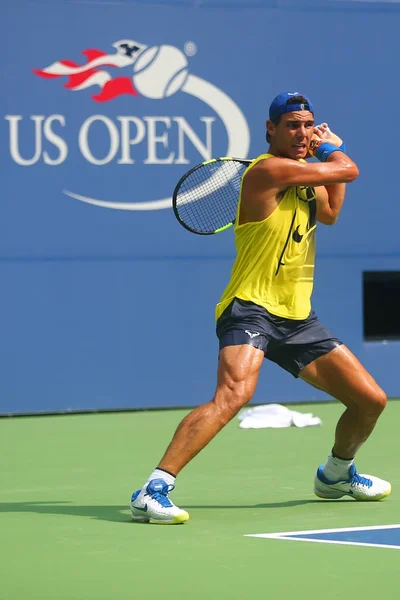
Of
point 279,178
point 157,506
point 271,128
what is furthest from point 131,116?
point 157,506

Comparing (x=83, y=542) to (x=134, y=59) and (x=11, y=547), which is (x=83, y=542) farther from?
(x=134, y=59)

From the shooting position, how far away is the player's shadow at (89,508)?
22.9ft

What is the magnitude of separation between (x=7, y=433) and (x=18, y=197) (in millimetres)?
2029

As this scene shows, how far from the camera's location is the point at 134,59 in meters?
11.9

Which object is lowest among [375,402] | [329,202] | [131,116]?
[375,402]

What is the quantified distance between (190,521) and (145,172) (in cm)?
567

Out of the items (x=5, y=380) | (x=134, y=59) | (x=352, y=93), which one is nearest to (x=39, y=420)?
Result: (x=5, y=380)

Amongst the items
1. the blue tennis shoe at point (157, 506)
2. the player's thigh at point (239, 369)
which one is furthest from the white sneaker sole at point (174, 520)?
the player's thigh at point (239, 369)

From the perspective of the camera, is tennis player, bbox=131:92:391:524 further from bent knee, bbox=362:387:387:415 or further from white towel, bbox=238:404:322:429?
white towel, bbox=238:404:322:429

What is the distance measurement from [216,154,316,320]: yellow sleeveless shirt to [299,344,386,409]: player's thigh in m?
0.26

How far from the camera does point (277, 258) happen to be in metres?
7.11

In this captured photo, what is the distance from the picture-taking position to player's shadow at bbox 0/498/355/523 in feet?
22.9

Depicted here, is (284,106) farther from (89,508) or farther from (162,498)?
(89,508)

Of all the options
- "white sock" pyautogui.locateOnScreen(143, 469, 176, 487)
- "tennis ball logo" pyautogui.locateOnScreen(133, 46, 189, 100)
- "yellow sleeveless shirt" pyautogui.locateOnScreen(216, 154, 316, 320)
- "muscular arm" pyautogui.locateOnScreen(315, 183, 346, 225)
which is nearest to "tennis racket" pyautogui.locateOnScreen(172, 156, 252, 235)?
"muscular arm" pyautogui.locateOnScreen(315, 183, 346, 225)
